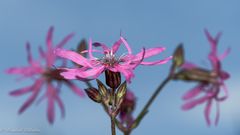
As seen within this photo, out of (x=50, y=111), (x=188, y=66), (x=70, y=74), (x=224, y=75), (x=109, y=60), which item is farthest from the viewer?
(x=188, y=66)

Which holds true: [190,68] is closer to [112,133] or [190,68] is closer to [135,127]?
[135,127]

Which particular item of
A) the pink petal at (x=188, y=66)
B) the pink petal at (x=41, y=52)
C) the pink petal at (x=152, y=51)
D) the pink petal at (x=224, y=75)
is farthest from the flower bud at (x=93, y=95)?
the pink petal at (x=188, y=66)

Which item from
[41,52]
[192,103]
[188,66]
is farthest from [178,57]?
[41,52]

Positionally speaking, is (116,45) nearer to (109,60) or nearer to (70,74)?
(109,60)

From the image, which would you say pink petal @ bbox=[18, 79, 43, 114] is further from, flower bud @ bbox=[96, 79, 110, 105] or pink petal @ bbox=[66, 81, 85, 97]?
flower bud @ bbox=[96, 79, 110, 105]

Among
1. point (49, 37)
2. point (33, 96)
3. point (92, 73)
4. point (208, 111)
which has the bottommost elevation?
point (208, 111)

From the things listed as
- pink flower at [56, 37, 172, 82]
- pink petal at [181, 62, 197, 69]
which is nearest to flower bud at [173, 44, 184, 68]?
pink petal at [181, 62, 197, 69]

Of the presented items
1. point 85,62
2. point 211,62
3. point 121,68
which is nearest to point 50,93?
point 85,62

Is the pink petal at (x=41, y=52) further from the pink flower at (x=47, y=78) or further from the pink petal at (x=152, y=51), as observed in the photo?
the pink petal at (x=152, y=51)
